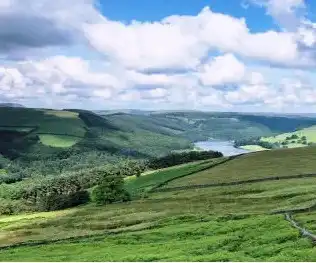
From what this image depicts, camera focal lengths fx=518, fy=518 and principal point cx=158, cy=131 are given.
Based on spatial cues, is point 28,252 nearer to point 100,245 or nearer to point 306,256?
point 100,245

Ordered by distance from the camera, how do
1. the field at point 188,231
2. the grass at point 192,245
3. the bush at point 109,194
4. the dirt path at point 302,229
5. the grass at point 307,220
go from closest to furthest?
the grass at point 192,245 < the dirt path at point 302,229 < the field at point 188,231 < the grass at point 307,220 < the bush at point 109,194

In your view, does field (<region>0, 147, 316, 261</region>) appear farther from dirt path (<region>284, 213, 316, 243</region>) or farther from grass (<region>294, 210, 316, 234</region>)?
dirt path (<region>284, 213, 316, 243</region>)

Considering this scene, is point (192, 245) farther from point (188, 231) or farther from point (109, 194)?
point (109, 194)

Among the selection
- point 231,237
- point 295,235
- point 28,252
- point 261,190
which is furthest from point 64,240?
point 261,190

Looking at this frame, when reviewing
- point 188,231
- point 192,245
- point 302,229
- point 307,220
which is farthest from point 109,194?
point 302,229

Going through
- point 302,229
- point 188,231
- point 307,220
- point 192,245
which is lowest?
point 188,231

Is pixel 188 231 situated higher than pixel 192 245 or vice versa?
pixel 192 245

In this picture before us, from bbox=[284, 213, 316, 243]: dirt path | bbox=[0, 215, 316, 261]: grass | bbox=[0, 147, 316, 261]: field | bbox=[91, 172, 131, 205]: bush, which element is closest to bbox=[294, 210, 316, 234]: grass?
bbox=[0, 147, 316, 261]: field

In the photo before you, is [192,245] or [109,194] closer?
[192,245]

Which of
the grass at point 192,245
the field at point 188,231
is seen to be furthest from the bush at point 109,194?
the grass at point 192,245

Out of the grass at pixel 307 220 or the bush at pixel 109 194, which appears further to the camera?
the bush at pixel 109 194

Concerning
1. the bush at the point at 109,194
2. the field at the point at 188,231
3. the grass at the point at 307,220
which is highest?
the grass at the point at 307,220

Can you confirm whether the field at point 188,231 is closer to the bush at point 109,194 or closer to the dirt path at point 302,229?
the dirt path at point 302,229

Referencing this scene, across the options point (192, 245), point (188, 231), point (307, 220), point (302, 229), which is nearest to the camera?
point (302, 229)
